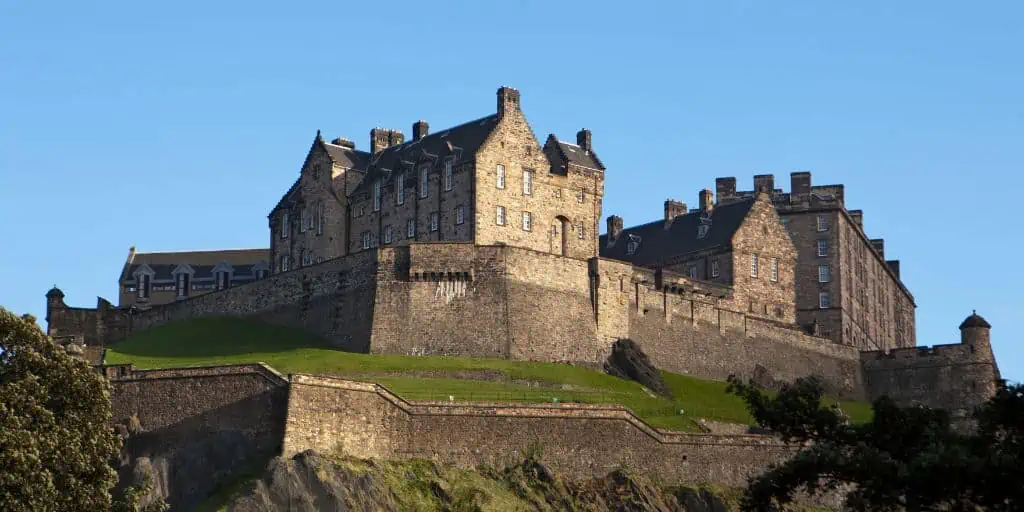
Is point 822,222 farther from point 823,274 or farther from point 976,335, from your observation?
point 976,335

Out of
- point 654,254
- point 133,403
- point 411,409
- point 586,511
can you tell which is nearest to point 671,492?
point 586,511

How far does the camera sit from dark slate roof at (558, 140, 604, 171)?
10419 cm

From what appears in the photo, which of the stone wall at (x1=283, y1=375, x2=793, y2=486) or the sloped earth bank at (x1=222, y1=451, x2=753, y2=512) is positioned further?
the stone wall at (x1=283, y1=375, x2=793, y2=486)

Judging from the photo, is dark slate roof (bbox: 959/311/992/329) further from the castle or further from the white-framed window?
the white-framed window

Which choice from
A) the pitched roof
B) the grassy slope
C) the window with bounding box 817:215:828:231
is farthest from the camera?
the pitched roof

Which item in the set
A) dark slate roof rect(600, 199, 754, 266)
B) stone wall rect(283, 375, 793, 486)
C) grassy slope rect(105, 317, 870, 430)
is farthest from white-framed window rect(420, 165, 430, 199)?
stone wall rect(283, 375, 793, 486)

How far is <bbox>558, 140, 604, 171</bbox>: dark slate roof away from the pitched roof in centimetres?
3052

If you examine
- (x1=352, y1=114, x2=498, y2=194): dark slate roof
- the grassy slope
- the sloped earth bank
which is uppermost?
(x1=352, y1=114, x2=498, y2=194): dark slate roof

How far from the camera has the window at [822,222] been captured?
117938mm

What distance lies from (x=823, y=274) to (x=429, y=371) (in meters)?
38.2

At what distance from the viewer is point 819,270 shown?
116 metres

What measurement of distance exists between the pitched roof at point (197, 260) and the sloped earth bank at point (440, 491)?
5411cm

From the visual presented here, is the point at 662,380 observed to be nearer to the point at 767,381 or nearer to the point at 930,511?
the point at 767,381

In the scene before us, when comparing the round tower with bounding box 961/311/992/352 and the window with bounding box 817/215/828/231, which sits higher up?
the window with bounding box 817/215/828/231
